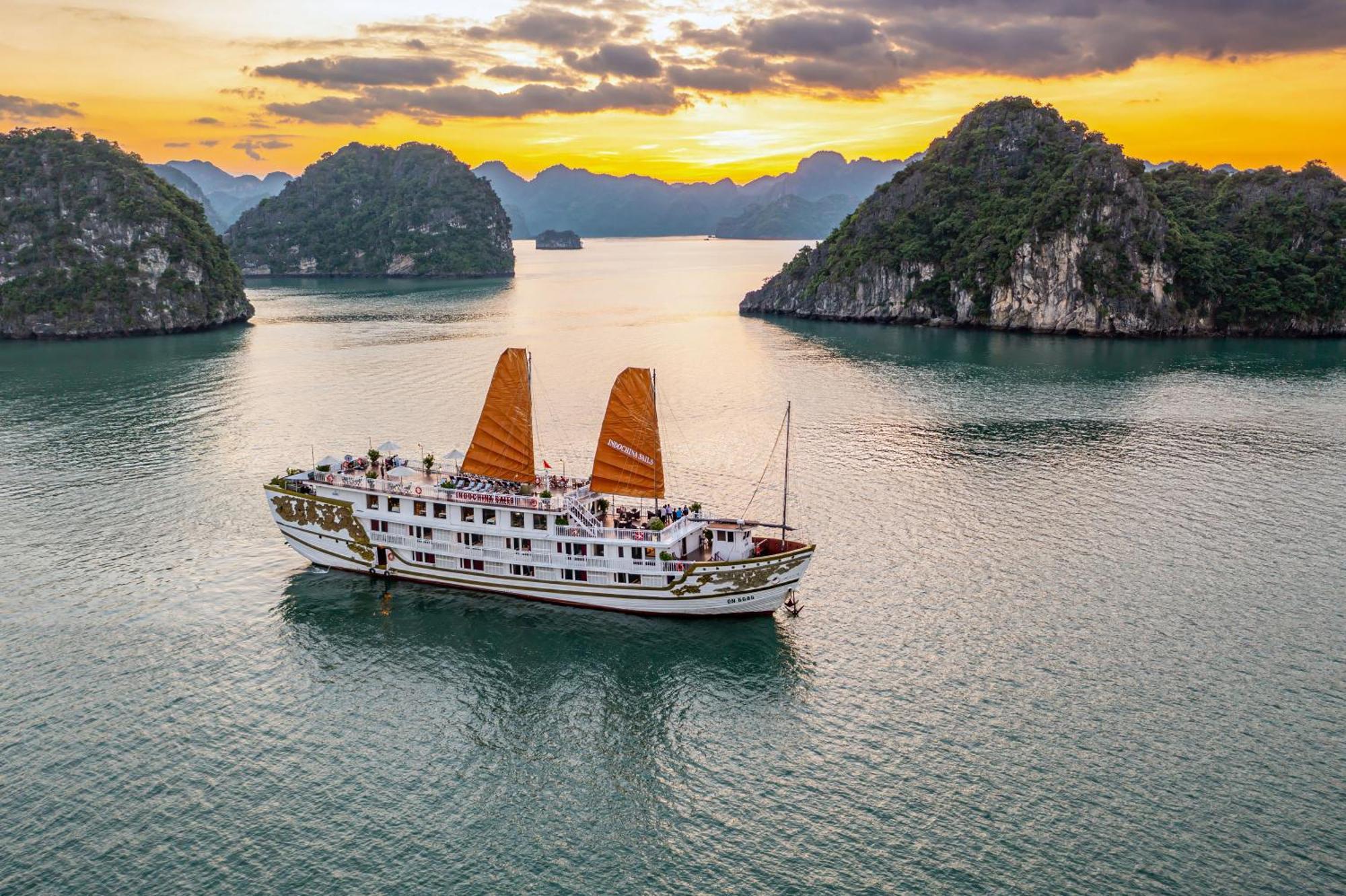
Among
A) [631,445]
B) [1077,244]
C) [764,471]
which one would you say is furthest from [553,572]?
[1077,244]

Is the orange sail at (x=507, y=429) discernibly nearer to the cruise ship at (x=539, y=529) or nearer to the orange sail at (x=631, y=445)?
the cruise ship at (x=539, y=529)

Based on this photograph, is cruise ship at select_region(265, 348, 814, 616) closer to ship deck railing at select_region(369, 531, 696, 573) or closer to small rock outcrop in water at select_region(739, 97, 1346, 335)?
ship deck railing at select_region(369, 531, 696, 573)

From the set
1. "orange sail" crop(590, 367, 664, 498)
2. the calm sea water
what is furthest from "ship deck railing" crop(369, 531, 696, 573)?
"orange sail" crop(590, 367, 664, 498)

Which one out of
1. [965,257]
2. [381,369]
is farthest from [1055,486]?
[965,257]

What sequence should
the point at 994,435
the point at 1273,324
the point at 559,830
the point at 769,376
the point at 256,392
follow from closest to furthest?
1. the point at 559,830
2. the point at 994,435
3. the point at 256,392
4. the point at 769,376
5. the point at 1273,324

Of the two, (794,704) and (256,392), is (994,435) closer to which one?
(794,704)

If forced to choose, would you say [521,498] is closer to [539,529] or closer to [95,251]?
[539,529]

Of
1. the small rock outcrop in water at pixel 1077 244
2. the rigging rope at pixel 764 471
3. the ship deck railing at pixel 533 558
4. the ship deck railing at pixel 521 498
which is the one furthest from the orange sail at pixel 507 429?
the small rock outcrop in water at pixel 1077 244
